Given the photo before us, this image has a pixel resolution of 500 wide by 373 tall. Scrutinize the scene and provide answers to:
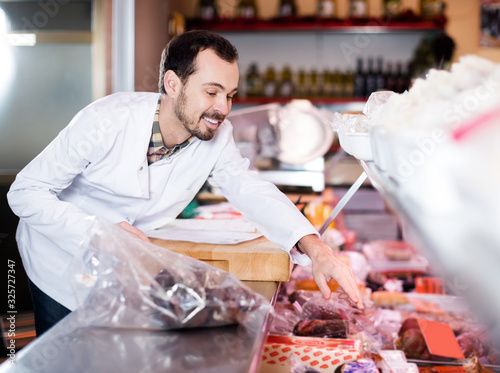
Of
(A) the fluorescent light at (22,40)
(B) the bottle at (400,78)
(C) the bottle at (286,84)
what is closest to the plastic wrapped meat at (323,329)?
(A) the fluorescent light at (22,40)

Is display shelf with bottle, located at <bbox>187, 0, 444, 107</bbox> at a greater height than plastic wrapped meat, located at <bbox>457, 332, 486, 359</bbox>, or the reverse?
display shelf with bottle, located at <bbox>187, 0, 444, 107</bbox>

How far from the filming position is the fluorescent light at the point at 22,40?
2.89 meters

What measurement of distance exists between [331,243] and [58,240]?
51.0 inches

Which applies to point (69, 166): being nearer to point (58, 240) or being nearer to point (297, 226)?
point (58, 240)

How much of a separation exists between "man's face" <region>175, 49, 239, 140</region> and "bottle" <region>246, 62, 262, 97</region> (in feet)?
11.8

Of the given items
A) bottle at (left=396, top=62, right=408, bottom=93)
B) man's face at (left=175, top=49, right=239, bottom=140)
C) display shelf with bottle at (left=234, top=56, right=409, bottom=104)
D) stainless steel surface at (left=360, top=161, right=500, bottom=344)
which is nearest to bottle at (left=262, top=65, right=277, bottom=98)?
display shelf with bottle at (left=234, top=56, right=409, bottom=104)

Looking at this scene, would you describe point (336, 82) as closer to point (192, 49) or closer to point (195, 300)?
point (192, 49)

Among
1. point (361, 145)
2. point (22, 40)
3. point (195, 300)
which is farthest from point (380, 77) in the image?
point (195, 300)

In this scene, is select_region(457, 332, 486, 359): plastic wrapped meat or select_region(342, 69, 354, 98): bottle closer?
select_region(457, 332, 486, 359): plastic wrapped meat

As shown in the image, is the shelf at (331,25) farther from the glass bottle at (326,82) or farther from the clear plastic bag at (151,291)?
the clear plastic bag at (151,291)

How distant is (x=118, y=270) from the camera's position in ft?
2.85

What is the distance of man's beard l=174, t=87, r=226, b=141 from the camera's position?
4.95ft

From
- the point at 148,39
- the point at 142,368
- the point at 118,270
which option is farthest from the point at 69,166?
the point at 148,39

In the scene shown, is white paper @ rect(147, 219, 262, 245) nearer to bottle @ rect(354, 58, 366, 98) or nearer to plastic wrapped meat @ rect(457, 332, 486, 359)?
plastic wrapped meat @ rect(457, 332, 486, 359)
